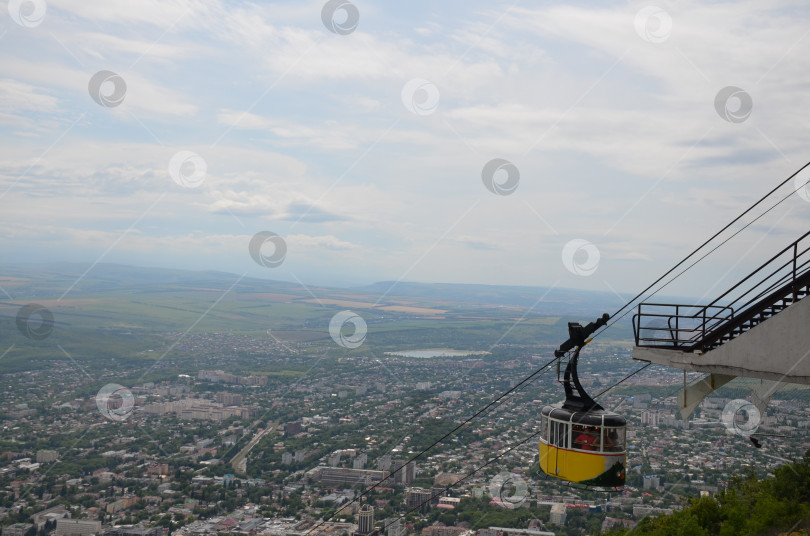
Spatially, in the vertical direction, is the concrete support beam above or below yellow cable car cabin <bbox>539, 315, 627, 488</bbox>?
above

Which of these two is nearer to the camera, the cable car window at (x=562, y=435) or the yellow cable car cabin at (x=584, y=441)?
the yellow cable car cabin at (x=584, y=441)

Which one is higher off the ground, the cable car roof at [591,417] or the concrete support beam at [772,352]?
the concrete support beam at [772,352]

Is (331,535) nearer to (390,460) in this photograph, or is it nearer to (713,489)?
(390,460)

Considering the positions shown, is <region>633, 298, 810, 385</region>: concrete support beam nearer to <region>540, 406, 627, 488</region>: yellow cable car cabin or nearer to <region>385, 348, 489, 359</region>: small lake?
<region>540, 406, 627, 488</region>: yellow cable car cabin

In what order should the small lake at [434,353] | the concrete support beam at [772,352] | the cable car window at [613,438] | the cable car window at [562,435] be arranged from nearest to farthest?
1. the concrete support beam at [772,352]
2. the cable car window at [613,438]
3. the cable car window at [562,435]
4. the small lake at [434,353]

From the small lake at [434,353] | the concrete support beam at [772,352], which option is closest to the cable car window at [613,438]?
the concrete support beam at [772,352]

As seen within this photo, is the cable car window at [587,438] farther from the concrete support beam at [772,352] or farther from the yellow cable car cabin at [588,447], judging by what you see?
the concrete support beam at [772,352]

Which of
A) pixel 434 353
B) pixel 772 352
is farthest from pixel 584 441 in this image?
pixel 434 353

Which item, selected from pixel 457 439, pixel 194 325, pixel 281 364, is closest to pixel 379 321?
pixel 194 325

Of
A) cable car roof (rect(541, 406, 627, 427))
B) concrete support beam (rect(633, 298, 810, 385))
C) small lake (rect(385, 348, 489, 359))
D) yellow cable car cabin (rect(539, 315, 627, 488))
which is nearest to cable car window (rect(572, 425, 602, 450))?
yellow cable car cabin (rect(539, 315, 627, 488))
